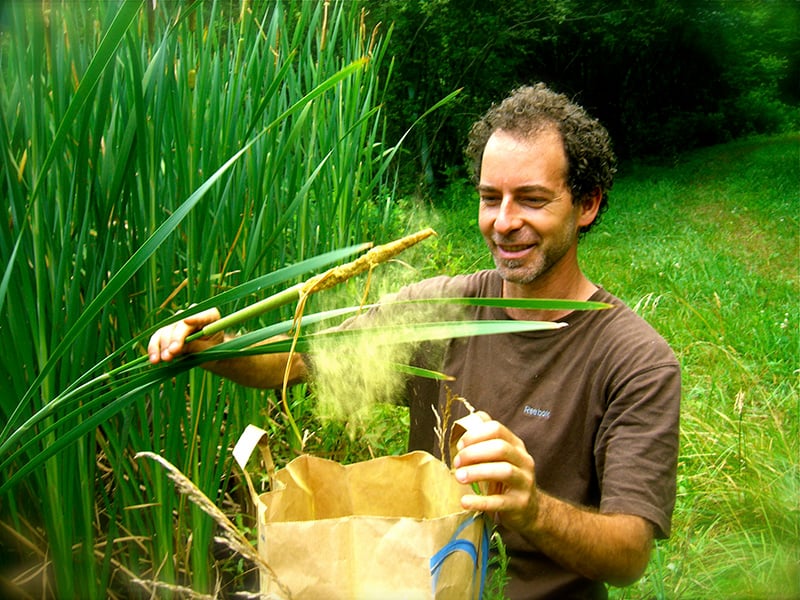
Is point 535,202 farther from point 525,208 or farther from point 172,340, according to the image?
point 172,340

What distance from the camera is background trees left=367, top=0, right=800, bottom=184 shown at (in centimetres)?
1059

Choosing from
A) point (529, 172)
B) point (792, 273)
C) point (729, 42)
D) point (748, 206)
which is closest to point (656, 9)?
point (729, 42)

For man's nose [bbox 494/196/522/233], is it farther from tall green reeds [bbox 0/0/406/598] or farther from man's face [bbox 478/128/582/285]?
tall green reeds [bbox 0/0/406/598]

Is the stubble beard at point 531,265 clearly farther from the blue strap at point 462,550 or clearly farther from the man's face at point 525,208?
the blue strap at point 462,550

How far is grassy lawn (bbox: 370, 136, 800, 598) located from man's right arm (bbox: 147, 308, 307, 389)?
0.97 meters

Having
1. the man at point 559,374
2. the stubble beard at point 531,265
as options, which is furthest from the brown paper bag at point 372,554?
the stubble beard at point 531,265

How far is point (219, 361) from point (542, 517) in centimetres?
65

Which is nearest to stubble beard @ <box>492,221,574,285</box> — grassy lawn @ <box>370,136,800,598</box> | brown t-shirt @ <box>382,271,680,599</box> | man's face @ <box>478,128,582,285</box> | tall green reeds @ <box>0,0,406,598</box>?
man's face @ <box>478,128,582,285</box>

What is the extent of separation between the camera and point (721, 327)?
425 centimetres

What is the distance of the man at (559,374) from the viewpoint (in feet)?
4.50

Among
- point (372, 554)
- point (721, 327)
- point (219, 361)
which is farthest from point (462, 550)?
point (721, 327)

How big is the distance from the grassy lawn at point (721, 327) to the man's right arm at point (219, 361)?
3.17ft

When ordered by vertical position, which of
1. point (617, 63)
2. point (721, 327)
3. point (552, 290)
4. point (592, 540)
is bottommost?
point (721, 327)

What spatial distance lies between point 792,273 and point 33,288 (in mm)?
6106
